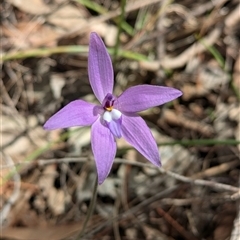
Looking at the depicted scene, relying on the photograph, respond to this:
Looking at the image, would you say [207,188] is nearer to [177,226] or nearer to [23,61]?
[177,226]

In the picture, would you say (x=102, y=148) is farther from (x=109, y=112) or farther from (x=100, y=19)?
(x=100, y=19)

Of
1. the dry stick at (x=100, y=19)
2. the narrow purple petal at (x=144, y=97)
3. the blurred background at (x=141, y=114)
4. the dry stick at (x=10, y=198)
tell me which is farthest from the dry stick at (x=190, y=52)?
the narrow purple petal at (x=144, y=97)

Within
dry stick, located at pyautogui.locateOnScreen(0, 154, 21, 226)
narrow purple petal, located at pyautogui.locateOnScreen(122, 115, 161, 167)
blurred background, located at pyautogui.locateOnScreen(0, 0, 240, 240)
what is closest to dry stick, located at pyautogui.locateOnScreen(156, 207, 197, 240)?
blurred background, located at pyautogui.locateOnScreen(0, 0, 240, 240)

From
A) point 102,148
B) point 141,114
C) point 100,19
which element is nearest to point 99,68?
point 102,148

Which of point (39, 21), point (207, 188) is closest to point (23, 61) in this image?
point (39, 21)

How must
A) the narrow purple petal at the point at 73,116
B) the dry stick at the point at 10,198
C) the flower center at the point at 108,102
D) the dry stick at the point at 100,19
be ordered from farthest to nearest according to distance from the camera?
the dry stick at the point at 100,19 → the dry stick at the point at 10,198 → the flower center at the point at 108,102 → the narrow purple petal at the point at 73,116

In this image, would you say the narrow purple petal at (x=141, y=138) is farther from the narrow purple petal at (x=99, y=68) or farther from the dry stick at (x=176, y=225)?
the dry stick at (x=176, y=225)
